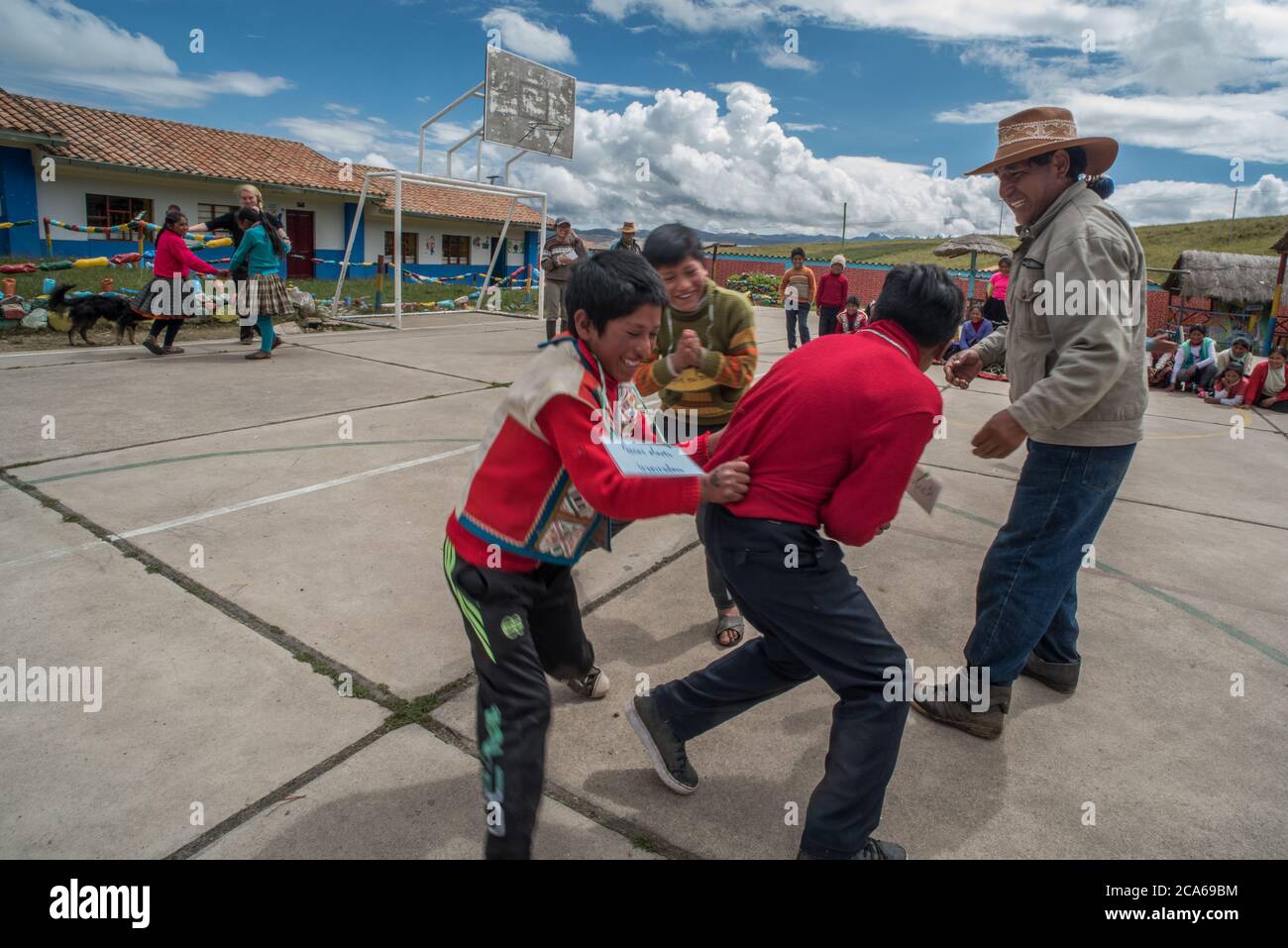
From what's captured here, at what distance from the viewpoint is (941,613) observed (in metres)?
3.76

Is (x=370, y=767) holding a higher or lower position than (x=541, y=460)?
lower

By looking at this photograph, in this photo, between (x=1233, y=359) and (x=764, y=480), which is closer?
(x=764, y=480)

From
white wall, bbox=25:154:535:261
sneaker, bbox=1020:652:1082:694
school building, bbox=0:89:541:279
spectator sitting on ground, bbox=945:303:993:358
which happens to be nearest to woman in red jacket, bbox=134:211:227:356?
school building, bbox=0:89:541:279

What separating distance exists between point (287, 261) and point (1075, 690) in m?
28.9

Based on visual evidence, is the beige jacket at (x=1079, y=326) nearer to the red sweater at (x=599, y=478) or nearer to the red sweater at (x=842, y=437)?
the red sweater at (x=842, y=437)

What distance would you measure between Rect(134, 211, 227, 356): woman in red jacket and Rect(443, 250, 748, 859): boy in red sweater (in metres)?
9.19

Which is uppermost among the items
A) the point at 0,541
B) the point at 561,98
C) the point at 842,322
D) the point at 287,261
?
the point at 561,98

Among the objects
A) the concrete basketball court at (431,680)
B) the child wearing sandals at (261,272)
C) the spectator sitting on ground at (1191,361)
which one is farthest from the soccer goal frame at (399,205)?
the spectator sitting on ground at (1191,361)

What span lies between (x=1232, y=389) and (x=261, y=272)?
45.1 ft

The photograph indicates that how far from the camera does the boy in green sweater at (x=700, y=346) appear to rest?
303cm

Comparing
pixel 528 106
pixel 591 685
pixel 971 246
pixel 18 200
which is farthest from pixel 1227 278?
pixel 18 200
